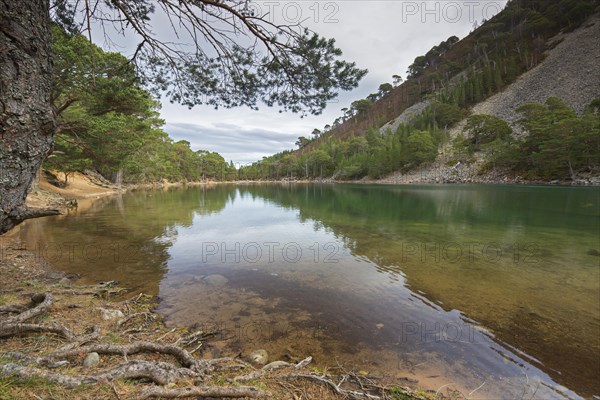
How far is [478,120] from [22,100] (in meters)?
79.6

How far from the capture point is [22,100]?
2328 millimetres

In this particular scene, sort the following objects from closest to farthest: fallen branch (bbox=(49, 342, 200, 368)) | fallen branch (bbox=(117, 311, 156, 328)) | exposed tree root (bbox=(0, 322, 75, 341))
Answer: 1. fallen branch (bbox=(49, 342, 200, 368))
2. exposed tree root (bbox=(0, 322, 75, 341))
3. fallen branch (bbox=(117, 311, 156, 328))

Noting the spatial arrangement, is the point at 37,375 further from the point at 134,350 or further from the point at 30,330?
the point at 30,330

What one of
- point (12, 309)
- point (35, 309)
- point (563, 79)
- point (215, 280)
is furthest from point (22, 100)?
point (563, 79)

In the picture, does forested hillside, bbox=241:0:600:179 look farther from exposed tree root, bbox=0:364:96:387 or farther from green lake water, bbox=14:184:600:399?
exposed tree root, bbox=0:364:96:387

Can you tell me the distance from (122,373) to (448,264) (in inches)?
374

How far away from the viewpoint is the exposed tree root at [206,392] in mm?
2234

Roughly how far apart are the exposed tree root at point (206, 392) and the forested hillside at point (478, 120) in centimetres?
5523

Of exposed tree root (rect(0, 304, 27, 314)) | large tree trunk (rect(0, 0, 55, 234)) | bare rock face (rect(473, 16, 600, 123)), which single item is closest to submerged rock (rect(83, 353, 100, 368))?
large tree trunk (rect(0, 0, 55, 234))

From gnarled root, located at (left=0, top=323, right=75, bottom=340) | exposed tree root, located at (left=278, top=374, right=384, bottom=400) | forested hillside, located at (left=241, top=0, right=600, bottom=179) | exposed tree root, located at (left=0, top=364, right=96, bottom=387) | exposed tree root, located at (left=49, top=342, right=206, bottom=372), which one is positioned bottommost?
exposed tree root, located at (left=278, top=374, right=384, bottom=400)

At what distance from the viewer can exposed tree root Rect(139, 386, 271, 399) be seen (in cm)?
223

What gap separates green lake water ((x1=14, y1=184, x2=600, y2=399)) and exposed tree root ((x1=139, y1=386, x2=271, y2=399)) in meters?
1.97

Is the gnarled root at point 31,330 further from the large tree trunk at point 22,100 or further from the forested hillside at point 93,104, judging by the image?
the forested hillside at point 93,104

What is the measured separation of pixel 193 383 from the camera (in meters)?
2.71
